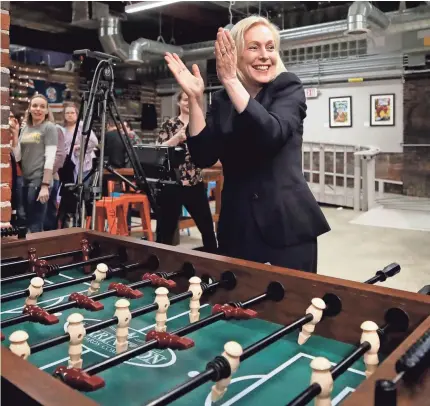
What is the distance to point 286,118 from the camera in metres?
1.43

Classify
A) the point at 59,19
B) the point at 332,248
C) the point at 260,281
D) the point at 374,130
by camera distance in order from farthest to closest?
the point at 374,130 → the point at 59,19 → the point at 332,248 → the point at 260,281

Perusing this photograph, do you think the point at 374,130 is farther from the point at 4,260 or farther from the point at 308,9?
the point at 4,260

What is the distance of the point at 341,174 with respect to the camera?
9203 mm

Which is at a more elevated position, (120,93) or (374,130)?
(120,93)

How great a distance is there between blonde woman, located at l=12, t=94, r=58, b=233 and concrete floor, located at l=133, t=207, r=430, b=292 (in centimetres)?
130

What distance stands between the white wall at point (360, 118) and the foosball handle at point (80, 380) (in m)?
8.83

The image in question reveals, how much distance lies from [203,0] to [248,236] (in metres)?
6.27

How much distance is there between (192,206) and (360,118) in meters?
6.26

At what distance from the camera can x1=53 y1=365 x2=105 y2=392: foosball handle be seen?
26.1 inches

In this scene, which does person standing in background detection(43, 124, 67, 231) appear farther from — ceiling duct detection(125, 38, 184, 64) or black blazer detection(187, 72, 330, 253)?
ceiling duct detection(125, 38, 184, 64)

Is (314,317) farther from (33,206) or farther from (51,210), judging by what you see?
(51,210)

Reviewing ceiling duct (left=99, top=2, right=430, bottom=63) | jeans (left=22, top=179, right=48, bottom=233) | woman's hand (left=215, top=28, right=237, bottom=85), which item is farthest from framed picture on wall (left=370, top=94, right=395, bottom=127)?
woman's hand (left=215, top=28, right=237, bottom=85)

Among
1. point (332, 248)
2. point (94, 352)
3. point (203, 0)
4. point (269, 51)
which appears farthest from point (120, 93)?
point (94, 352)

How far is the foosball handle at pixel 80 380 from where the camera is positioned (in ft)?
2.17
